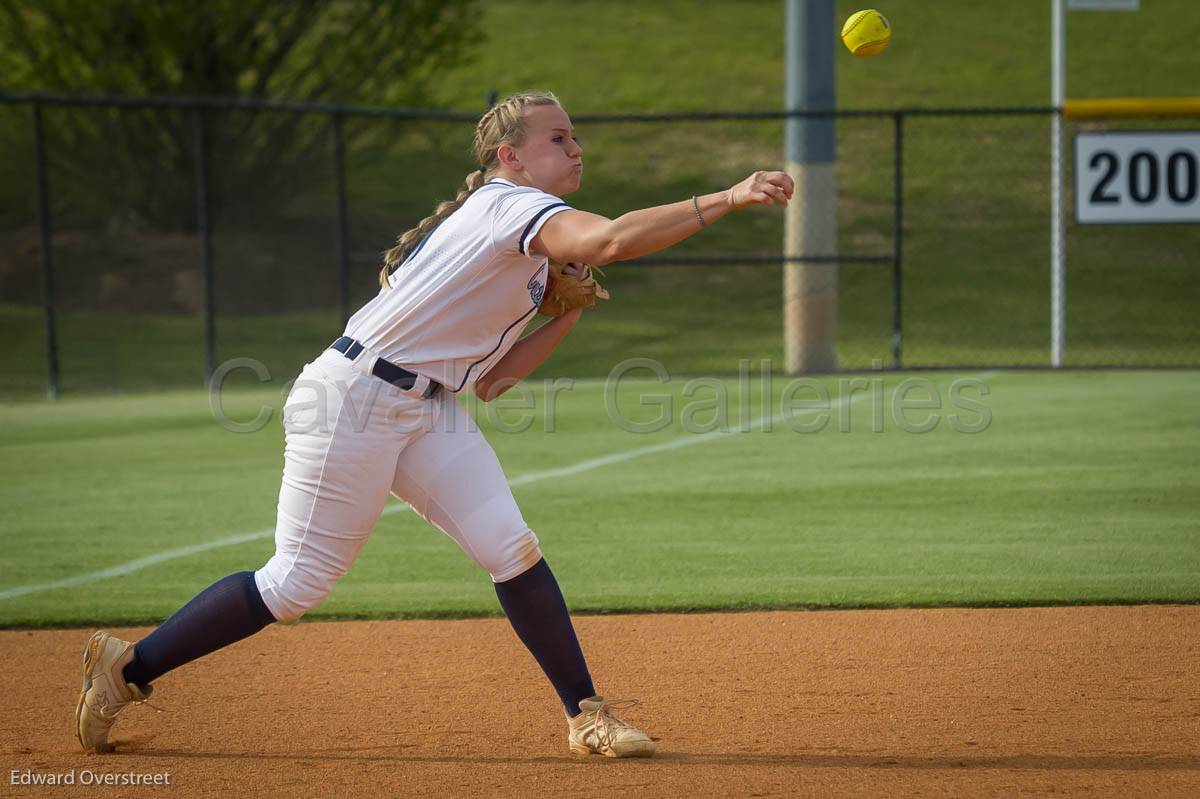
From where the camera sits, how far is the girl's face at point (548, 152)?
413 centimetres

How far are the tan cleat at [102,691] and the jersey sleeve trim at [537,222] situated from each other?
1.74 meters

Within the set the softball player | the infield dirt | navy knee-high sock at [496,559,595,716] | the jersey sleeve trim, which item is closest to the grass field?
the infield dirt

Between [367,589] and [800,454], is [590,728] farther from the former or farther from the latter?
[800,454]

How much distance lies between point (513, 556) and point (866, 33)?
2.48 m

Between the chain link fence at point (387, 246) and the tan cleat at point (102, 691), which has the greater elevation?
the chain link fence at point (387, 246)

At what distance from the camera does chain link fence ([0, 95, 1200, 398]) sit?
2070 cm

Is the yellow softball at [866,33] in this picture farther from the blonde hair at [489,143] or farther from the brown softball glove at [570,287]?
the brown softball glove at [570,287]

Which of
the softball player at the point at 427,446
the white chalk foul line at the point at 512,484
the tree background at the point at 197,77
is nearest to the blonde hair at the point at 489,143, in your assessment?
the softball player at the point at 427,446

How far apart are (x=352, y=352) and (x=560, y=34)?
39934 millimetres

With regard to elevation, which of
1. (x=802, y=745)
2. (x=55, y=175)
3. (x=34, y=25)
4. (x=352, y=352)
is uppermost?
(x=34, y=25)

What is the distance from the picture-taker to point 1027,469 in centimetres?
924

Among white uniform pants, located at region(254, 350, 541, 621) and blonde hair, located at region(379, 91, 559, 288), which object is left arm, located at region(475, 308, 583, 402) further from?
blonde hair, located at region(379, 91, 559, 288)

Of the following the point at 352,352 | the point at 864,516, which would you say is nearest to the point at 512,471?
the point at 864,516

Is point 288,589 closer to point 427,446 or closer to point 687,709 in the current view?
point 427,446
